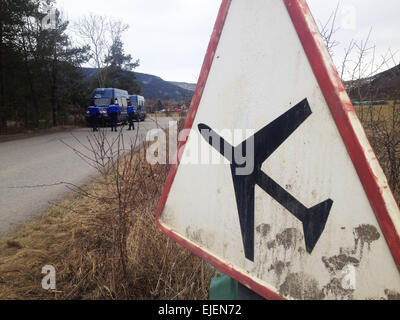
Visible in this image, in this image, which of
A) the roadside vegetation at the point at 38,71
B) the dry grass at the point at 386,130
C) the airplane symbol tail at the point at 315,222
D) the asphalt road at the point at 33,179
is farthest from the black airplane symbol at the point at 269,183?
the roadside vegetation at the point at 38,71

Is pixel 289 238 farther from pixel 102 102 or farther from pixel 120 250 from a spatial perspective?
pixel 102 102

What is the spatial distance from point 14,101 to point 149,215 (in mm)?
16607

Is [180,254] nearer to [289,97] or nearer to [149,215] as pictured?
[149,215]

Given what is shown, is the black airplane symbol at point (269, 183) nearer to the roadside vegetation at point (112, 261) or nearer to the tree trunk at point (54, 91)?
the roadside vegetation at point (112, 261)

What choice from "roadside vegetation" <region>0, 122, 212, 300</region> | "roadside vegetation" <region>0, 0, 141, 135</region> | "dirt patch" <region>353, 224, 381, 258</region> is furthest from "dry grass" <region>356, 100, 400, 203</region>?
"roadside vegetation" <region>0, 0, 141, 135</region>

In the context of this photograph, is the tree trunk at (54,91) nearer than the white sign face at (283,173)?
No

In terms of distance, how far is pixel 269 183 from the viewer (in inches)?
30.6

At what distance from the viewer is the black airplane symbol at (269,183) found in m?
0.70

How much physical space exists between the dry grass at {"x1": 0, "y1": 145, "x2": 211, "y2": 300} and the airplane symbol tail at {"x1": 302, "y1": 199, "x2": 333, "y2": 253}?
111 centimetres

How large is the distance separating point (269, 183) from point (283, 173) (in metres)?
0.05

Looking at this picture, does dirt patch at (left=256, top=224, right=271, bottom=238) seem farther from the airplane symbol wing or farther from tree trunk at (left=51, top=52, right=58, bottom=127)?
tree trunk at (left=51, top=52, right=58, bottom=127)

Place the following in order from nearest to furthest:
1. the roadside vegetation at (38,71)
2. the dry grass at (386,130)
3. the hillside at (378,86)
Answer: the dry grass at (386,130), the hillside at (378,86), the roadside vegetation at (38,71)

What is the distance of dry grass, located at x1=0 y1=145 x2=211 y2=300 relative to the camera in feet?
5.56

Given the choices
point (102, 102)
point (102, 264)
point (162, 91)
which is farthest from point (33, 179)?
point (162, 91)
